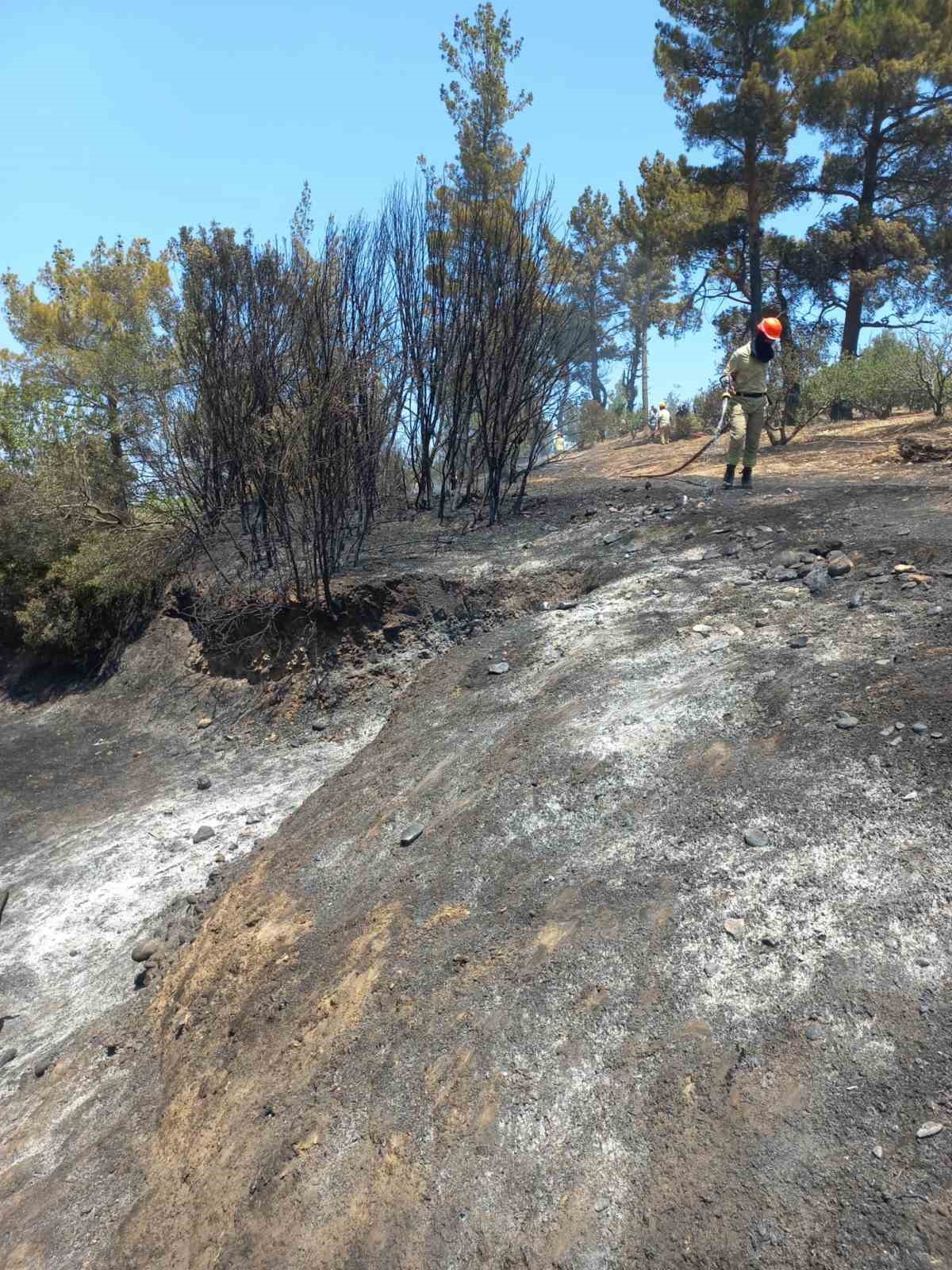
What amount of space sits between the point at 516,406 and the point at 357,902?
7385mm

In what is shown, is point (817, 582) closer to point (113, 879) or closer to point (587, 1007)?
point (587, 1007)

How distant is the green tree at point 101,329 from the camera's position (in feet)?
44.8

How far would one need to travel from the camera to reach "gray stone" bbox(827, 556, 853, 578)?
593cm

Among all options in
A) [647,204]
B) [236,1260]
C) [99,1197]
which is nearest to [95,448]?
[99,1197]

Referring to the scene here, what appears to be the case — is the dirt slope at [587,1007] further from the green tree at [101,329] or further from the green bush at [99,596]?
the green tree at [101,329]

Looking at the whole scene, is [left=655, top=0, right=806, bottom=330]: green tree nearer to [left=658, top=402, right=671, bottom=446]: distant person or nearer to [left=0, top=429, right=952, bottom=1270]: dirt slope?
[left=658, top=402, right=671, bottom=446]: distant person

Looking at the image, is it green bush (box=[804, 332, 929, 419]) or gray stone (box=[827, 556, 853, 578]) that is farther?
green bush (box=[804, 332, 929, 419])

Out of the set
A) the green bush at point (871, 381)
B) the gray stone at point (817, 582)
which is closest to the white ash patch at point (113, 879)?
the gray stone at point (817, 582)

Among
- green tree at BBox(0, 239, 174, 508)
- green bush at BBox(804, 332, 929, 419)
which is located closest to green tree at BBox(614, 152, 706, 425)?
green bush at BBox(804, 332, 929, 419)

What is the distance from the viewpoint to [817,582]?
19.3 ft

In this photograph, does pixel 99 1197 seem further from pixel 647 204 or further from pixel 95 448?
pixel 647 204

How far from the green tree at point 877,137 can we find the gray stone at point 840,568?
14209 millimetres

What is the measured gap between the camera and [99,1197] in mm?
3455

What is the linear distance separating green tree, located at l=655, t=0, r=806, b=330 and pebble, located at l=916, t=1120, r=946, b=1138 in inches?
704
